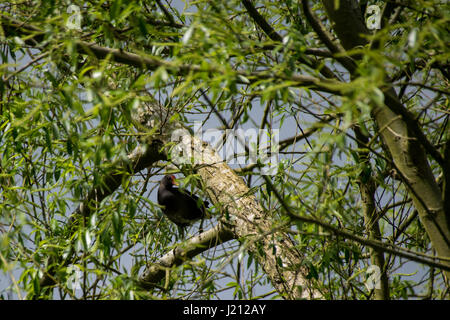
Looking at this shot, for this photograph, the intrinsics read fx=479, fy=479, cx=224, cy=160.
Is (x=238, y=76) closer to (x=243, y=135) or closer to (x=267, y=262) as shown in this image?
(x=243, y=135)

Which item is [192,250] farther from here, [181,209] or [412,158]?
[412,158]

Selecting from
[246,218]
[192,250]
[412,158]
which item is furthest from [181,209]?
[412,158]

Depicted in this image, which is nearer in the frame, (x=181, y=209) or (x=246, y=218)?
(x=246, y=218)

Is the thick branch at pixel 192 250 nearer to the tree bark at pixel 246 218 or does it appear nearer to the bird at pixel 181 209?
the tree bark at pixel 246 218

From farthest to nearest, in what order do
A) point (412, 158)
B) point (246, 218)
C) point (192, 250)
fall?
point (192, 250) → point (246, 218) → point (412, 158)

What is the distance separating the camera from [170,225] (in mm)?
3660

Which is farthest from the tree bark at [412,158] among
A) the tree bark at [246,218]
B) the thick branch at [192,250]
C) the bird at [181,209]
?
the bird at [181,209]

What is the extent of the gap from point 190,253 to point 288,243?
829mm

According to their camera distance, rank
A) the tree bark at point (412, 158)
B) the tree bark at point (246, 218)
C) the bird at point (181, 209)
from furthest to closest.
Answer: the bird at point (181, 209) < the tree bark at point (246, 218) < the tree bark at point (412, 158)

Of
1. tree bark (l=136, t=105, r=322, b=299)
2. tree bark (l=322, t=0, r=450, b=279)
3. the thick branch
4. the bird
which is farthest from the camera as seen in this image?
the bird

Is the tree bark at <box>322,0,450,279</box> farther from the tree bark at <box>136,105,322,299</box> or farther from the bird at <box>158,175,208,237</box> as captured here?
the bird at <box>158,175,208,237</box>

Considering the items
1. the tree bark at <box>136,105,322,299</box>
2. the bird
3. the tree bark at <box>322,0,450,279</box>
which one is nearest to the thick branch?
the tree bark at <box>136,105,322,299</box>

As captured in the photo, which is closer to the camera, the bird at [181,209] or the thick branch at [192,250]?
the thick branch at [192,250]

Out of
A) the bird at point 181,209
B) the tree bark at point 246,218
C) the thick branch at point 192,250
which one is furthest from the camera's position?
the bird at point 181,209
